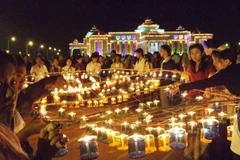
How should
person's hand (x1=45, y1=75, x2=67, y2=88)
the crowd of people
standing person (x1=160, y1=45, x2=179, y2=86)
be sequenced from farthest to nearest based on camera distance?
standing person (x1=160, y1=45, x2=179, y2=86) → person's hand (x1=45, y1=75, x2=67, y2=88) → the crowd of people

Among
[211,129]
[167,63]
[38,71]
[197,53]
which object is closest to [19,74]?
[211,129]

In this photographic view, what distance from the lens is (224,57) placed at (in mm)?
3547

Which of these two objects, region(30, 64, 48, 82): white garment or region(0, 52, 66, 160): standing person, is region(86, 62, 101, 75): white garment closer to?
region(30, 64, 48, 82): white garment

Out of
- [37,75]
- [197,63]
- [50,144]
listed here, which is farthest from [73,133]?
[50,144]

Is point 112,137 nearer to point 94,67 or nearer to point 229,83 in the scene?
point 229,83

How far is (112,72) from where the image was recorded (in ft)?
34.2

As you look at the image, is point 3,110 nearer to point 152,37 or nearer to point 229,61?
point 229,61

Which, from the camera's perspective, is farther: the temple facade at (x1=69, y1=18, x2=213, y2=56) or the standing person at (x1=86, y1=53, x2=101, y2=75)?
the temple facade at (x1=69, y1=18, x2=213, y2=56)

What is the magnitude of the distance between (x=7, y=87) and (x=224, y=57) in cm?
275

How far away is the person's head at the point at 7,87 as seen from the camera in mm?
1406

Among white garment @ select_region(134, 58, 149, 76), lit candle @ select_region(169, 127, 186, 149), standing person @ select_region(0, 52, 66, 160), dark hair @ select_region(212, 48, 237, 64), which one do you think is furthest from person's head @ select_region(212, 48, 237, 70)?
white garment @ select_region(134, 58, 149, 76)

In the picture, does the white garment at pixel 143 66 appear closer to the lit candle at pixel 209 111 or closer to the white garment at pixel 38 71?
the white garment at pixel 38 71

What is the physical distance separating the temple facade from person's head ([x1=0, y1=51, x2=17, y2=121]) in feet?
217

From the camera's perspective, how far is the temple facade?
69500 millimetres
